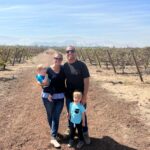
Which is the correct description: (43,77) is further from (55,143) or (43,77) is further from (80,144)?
(80,144)

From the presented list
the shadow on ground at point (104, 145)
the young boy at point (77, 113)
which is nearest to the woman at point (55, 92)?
the young boy at point (77, 113)

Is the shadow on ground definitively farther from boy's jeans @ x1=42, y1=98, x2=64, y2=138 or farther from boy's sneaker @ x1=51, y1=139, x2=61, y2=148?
boy's jeans @ x1=42, y1=98, x2=64, y2=138

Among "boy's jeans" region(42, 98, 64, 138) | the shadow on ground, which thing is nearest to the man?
"boy's jeans" region(42, 98, 64, 138)

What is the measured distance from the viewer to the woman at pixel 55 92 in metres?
7.03

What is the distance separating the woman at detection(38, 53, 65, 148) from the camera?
7031 mm

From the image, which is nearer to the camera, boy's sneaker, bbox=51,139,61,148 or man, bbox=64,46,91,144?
man, bbox=64,46,91,144

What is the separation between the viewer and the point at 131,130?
8602mm

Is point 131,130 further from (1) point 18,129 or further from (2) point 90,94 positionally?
(2) point 90,94

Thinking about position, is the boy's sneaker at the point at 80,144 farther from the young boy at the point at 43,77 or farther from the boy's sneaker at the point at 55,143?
the young boy at the point at 43,77

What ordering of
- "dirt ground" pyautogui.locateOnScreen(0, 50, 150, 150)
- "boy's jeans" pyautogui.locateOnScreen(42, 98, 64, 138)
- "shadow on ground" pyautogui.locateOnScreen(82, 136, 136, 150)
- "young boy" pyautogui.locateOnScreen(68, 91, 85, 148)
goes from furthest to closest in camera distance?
1. "dirt ground" pyautogui.locateOnScreen(0, 50, 150, 150)
2. "boy's jeans" pyautogui.locateOnScreen(42, 98, 64, 138)
3. "shadow on ground" pyautogui.locateOnScreen(82, 136, 136, 150)
4. "young boy" pyautogui.locateOnScreen(68, 91, 85, 148)

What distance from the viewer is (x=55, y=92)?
23.5ft

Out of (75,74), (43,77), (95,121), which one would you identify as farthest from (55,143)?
(95,121)

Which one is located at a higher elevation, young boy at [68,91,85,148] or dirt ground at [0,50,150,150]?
young boy at [68,91,85,148]

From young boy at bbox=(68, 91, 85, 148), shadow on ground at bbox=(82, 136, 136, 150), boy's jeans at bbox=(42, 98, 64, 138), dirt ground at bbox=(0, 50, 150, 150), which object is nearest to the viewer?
young boy at bbox=(68, 91, 85, 148)
